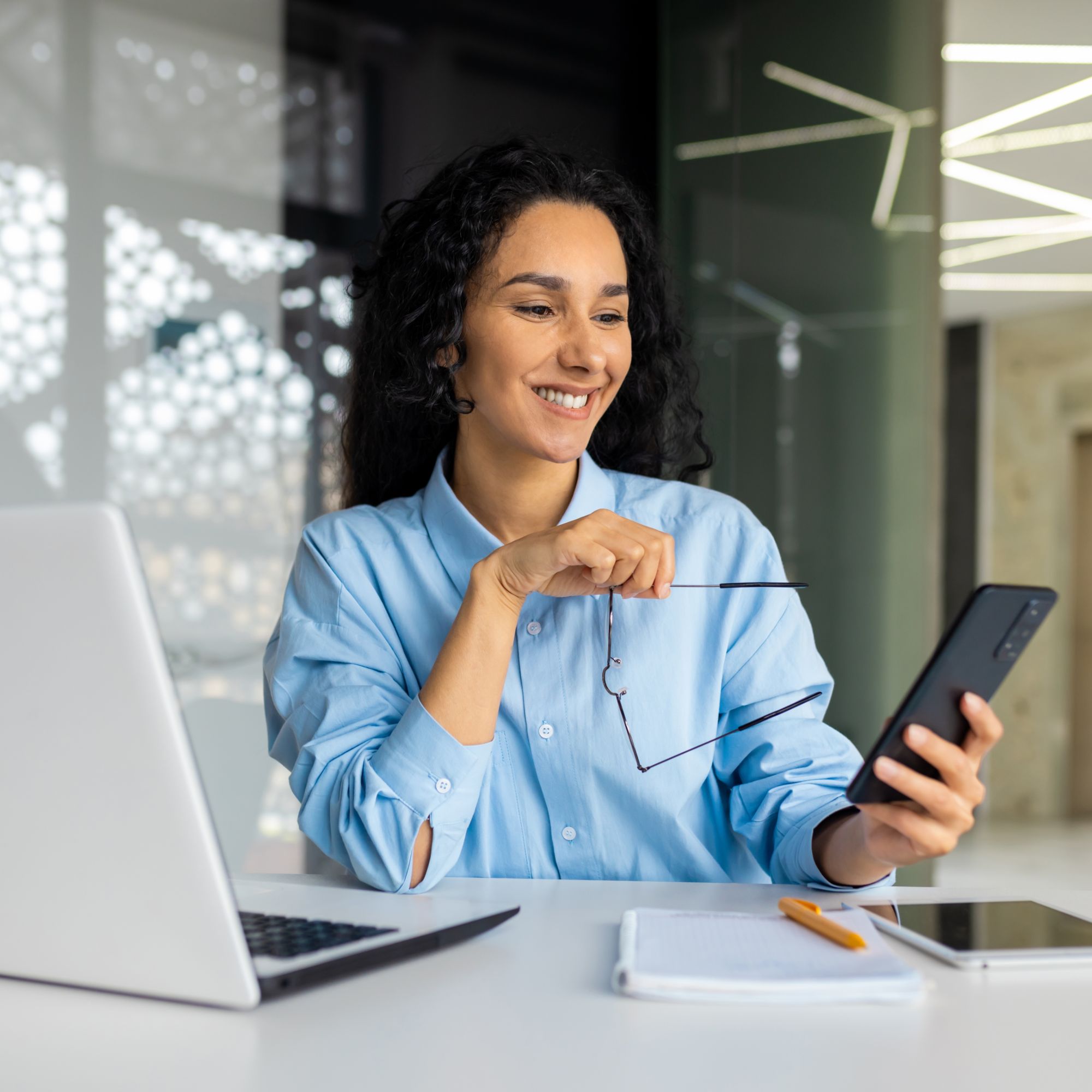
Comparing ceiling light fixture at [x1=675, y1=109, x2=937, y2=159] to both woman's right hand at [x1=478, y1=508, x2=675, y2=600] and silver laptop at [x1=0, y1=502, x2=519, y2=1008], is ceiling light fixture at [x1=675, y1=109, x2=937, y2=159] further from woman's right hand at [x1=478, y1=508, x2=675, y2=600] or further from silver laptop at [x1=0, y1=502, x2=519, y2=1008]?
silver laptop at [x1=0, y1=502, x2=519, y2=1008]

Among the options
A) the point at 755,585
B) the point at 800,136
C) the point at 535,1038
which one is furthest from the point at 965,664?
the point at 800,136

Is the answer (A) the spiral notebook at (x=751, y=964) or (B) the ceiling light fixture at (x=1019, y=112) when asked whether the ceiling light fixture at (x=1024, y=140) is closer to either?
(B) the ceiling light fixture at (x=1019, y=112)

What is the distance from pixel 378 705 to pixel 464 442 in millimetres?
480

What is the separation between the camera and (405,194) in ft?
11.4

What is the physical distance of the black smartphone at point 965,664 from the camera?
36.5 inches

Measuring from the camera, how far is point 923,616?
9.62 feet

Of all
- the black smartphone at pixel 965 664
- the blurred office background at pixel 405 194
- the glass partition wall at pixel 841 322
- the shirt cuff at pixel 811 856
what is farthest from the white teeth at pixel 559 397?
the glass partition wall at pixel 841 322

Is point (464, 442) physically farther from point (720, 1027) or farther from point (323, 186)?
point (323, 186)

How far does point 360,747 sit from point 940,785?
24.4 inches

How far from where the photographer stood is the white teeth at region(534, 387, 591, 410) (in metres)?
1.55

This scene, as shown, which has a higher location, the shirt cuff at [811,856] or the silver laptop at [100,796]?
the silver laptop at [100,796]

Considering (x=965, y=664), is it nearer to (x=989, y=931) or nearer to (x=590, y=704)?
(x=989, y=931)

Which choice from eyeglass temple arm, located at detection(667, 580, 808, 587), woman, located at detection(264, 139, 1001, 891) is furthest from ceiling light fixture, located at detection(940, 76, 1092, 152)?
eyeglass temple arm, located at detection(667, 580, 808, 587)

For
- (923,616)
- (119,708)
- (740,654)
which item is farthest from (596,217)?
(923,616)
